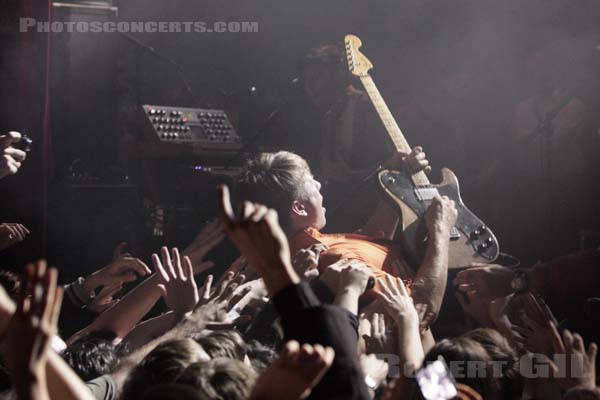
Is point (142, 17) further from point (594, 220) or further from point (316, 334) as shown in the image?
point (316, 334)

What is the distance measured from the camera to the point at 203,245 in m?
2.91

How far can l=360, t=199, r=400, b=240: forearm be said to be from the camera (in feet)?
11.6

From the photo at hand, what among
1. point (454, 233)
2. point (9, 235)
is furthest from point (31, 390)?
point (454, 233)

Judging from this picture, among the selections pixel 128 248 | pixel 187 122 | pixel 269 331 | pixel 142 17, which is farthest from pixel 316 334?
pixel 142 17

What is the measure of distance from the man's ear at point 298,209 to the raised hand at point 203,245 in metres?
0.32

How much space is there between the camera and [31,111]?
427cm

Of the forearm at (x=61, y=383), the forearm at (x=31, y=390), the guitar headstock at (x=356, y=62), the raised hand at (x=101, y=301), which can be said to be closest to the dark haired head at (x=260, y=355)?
the forearm at (x=61, y=383)

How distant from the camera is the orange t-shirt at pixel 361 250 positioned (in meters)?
2.78

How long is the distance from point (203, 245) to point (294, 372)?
1796 mm

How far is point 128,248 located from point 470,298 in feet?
7.27

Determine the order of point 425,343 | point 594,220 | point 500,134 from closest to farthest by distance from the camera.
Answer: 1. point 425,343
2. point 594,220
3. point 500,134

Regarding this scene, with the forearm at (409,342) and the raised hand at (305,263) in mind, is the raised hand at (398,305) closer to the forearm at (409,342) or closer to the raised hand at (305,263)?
the forearm at (409,342)

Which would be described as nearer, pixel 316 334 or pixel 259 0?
pixel 316 334

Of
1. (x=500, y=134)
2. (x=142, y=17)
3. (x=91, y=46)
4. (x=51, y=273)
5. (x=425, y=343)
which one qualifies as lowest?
(x=425, y=343)
